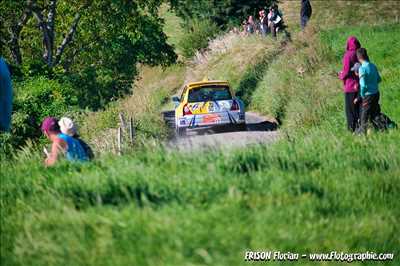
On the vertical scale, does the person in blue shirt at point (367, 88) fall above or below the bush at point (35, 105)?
above

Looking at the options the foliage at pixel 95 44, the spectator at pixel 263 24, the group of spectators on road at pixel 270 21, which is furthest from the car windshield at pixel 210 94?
the spectator at pixel 263 24

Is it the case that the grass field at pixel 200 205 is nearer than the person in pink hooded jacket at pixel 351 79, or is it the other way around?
the grass field at pixel 200 205

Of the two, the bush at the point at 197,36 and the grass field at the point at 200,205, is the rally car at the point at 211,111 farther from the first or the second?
the bush at the point at 197,36

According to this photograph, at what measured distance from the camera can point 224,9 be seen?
46.0m

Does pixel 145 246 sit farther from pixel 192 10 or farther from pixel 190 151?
pixel 192 10

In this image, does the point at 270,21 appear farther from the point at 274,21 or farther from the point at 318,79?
the point at 318,79

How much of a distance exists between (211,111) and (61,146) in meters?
12.5

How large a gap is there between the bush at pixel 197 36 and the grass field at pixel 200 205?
35856mm

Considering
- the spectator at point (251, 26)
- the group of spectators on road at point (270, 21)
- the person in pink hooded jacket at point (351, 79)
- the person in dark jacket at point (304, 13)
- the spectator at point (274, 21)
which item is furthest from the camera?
the spectator at point (251, 26)

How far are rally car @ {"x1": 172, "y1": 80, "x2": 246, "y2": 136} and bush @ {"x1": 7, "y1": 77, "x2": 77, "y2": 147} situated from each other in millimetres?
3844

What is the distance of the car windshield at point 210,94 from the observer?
2316cm

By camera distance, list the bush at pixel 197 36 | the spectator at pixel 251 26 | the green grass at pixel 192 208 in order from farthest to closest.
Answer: the bush at pixel 197 36
the spectator at pixel 251 26
the green grass at pixel 192 208

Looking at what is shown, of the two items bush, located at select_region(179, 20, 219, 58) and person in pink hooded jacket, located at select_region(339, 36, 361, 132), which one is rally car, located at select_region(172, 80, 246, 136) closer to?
person in pink hooded jacket, located at select_region(339, 36, 361, 132)

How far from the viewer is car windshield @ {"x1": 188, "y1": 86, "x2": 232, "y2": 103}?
2316 centimetres
